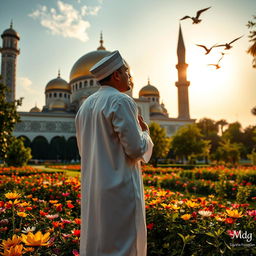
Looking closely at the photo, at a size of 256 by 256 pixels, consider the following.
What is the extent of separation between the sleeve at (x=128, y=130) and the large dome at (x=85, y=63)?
1413 inches

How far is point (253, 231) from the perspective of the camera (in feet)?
6.91

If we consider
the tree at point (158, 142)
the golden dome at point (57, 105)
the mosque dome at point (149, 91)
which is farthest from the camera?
the mosque dome at point (149, 91)

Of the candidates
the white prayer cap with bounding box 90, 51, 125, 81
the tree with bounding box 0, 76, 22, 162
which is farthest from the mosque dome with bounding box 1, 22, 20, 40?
the white prayer cap with bounding box 90, 51, 125, 81

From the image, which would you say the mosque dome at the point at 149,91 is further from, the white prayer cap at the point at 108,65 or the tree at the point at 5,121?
the white prayer cap at the point at 108,65

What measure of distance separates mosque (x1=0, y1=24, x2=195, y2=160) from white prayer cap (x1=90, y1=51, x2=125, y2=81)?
31.8 m

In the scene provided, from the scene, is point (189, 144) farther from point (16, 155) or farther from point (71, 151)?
point (71, 151)

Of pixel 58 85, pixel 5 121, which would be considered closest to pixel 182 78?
pixel 58 85

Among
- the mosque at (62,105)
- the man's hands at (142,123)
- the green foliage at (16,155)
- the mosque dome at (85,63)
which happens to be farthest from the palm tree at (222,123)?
the man's hands at (142,123)

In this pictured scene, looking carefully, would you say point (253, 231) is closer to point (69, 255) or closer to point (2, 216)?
point (69, 255)

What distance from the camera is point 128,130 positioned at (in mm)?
1527

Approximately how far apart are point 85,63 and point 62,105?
8091mm

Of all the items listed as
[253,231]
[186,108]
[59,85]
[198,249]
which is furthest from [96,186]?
[59,85]

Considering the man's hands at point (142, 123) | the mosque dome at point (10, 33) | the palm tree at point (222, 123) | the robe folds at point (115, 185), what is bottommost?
the robe folds at point (115, 185)

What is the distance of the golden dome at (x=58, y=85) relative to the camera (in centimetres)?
4291
